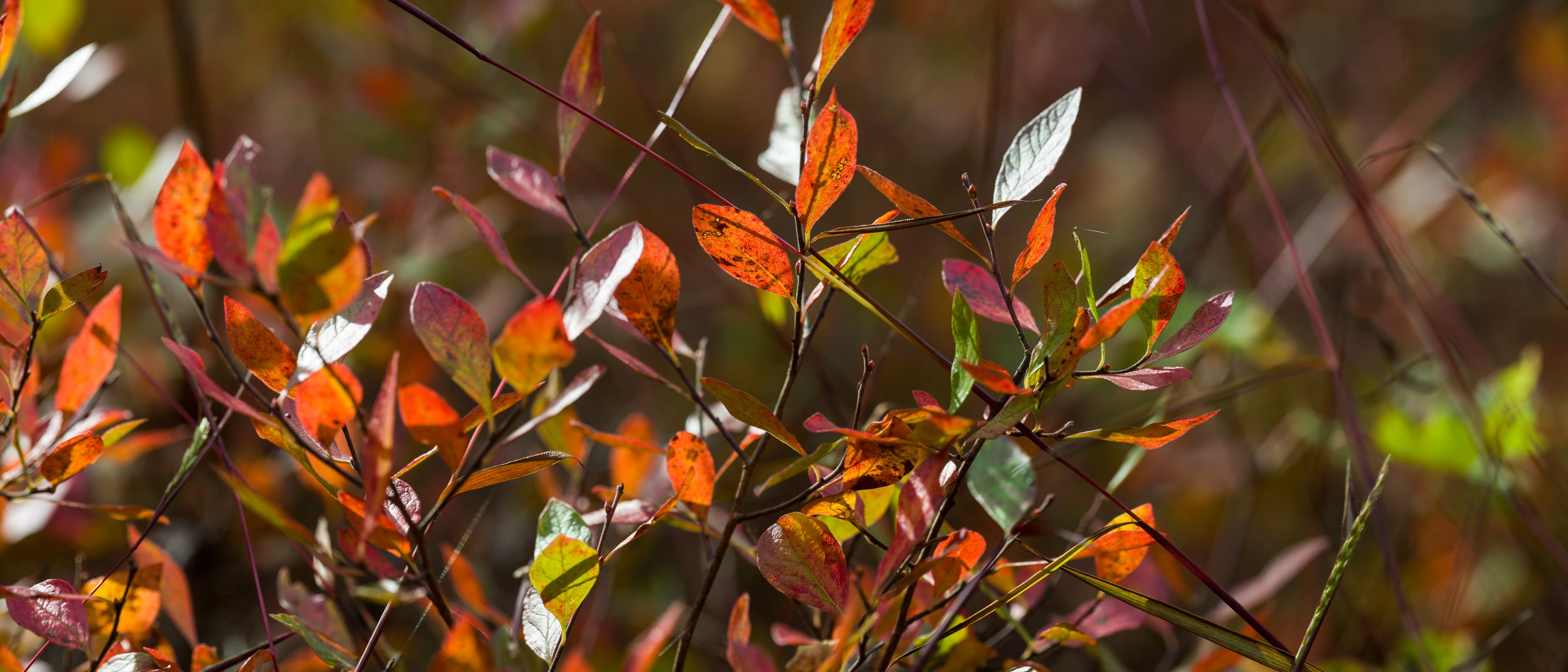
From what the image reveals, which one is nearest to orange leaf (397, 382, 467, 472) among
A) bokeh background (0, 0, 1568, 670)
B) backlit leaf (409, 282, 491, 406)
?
backlit leaf (409, 282, 491, 406)

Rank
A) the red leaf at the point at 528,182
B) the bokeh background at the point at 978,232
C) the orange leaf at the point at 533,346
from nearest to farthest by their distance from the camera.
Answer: the orange leaf at the point at 533,346 → the red leaf at the point at 528,182 → the bokeh background at the point at 978,232

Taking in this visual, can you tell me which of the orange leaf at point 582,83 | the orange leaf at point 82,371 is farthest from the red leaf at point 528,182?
the orange leaf at point 82,371

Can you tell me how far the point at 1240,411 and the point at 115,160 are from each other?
1.05m

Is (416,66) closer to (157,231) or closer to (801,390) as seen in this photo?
(801,390)

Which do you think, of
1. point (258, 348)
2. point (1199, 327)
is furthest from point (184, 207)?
point (1199, 327)

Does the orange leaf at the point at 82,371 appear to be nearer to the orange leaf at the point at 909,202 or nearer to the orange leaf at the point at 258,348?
the orange leaf at the point at 258,348

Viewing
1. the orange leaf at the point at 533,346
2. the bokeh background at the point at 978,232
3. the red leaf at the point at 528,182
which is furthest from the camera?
the bokeh background at the point at 978,232

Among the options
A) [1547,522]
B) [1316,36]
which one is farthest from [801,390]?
[1316,36]

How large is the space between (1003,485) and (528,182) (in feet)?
0.63

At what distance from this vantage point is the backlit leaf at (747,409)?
240mm

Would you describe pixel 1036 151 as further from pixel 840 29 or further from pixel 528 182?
pixel 528 182

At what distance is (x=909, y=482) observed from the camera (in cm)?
25

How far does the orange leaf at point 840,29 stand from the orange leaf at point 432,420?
0.13 metres

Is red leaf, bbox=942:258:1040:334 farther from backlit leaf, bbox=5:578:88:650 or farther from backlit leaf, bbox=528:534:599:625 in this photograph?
backlit leaf, bbox=5:578:88:650
